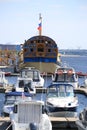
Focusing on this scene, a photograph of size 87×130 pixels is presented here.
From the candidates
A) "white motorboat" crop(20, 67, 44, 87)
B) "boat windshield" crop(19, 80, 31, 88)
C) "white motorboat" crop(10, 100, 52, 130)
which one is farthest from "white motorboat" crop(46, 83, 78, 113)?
"white motorboat" crop(20, 67, 44, 87)

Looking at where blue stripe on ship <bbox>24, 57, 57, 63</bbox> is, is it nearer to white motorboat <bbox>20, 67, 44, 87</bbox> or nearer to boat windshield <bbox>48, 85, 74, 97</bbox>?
white motorboat <bbox>20, 67, 44, 87</bbox>

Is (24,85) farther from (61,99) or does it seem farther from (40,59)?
(40,59)

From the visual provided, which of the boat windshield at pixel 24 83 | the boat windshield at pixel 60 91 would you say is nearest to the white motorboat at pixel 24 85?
the boat windshield at pixel 24 83

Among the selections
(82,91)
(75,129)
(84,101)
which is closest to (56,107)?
(75,129)

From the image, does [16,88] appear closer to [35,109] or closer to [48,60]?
[35,109]

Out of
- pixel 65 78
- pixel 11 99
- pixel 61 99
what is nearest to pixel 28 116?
pixel 11 99

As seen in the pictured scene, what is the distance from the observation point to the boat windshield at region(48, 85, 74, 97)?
1460 inches

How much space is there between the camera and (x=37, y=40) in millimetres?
84188

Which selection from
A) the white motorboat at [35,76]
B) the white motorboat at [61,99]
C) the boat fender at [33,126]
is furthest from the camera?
the white motorboat at [35,76]

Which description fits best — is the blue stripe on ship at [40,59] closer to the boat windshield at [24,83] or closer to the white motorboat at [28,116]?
the boat windshield at [24,83]

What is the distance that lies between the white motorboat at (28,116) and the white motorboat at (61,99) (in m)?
8.78

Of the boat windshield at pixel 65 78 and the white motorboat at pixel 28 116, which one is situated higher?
the white motorboat at pixel 28 116

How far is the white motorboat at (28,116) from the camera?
2466cm

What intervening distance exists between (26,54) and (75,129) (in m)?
56.4
